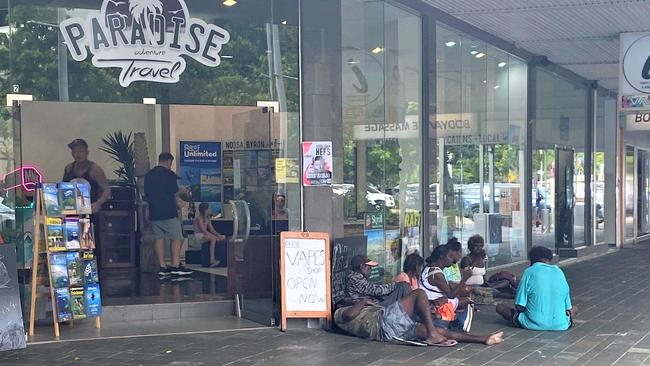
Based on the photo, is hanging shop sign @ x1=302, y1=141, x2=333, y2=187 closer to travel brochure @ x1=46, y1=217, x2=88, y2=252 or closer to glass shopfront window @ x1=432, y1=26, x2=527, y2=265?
travel brochure @ x1=46, y1=217, x2=88, y2=252

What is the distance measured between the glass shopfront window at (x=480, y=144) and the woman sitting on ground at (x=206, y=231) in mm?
3641

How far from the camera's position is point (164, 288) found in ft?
34.5

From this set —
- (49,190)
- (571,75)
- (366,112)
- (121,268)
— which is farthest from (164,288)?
(571,75)

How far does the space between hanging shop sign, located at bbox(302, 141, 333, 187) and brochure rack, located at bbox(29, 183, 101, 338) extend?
238cm

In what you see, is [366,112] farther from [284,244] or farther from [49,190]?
[49,190]

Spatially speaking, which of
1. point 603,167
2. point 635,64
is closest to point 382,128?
point 635,64

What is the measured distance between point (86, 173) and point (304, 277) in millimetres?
3873

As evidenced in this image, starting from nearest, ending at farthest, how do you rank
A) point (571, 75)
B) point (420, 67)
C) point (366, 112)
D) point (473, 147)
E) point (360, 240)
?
point (360, 240) < point (366, 112) < point (420, 67) < point (473, 147) < point (571, 75)

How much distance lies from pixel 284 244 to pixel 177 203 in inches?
160

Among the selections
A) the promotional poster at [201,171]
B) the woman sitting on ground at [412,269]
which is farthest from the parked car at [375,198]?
the promotional poster at [201,171]

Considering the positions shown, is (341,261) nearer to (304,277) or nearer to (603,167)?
(304,277)

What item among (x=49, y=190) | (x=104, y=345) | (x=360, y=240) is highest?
(x=49, y=190)

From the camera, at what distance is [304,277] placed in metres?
8.59

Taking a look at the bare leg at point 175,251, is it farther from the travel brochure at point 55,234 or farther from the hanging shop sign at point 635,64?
the hanging shop sign at point 635,64
